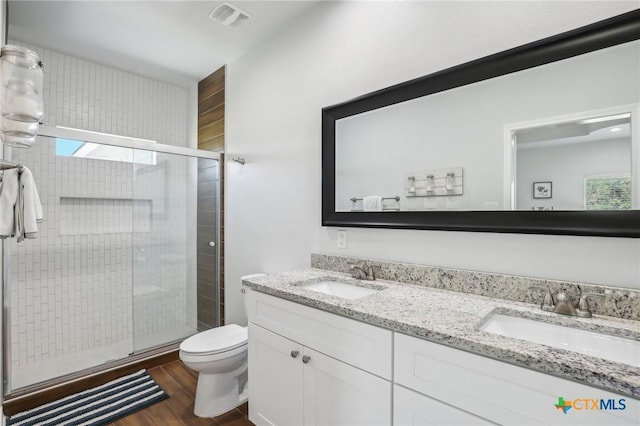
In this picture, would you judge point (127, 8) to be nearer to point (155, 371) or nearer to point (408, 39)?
point (408, 39)

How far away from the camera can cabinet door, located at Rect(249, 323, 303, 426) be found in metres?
1.44

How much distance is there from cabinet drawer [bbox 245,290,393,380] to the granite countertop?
4 centimetres

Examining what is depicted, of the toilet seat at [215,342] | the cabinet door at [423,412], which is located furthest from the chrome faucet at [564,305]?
the toilet seat at [215,342]

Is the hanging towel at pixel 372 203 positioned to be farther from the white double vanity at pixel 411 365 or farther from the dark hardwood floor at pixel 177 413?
the dark hardwood floor at pixel 177 413

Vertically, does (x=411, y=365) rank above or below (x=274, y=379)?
above

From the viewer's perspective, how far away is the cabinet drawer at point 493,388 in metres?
0.74

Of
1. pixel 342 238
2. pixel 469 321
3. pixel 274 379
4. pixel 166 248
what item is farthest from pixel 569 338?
pixel 166 248

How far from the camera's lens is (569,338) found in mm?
1042

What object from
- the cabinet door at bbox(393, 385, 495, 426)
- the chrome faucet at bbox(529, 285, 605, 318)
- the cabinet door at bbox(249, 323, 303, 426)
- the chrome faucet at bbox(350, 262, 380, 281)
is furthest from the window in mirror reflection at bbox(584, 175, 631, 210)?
the cabinet door at bbox(249, 323, 303, 426)

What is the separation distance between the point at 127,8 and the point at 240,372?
2.59 m

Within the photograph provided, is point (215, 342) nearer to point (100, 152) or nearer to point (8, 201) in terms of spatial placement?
point (8, 201)

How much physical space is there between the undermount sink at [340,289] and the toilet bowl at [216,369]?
661mm

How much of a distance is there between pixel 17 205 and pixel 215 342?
1.30 meters

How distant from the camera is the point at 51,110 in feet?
8.45
